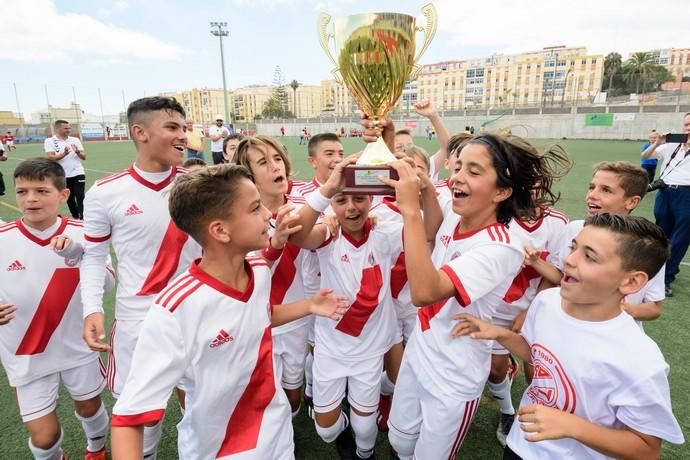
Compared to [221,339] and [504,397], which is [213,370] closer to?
[221,339]

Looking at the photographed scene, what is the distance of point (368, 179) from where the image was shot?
1866 millimetres

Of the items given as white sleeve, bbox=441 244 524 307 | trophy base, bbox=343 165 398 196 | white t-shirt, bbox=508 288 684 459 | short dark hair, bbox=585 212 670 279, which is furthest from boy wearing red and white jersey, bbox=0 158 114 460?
short dark hair, bbox=585 212 670 279

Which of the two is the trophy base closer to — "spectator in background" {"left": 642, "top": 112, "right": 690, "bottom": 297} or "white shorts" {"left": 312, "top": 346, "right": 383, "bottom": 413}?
"white shorts" {"left": 312, "top": 346, "right": 383, "bottom": 413}

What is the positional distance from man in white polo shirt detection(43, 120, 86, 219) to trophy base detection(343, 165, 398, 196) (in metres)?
7.81

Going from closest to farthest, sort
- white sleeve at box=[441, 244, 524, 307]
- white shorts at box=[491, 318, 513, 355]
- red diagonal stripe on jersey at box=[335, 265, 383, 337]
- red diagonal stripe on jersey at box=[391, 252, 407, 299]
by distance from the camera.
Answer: white sleeve at box=[441, 244, 524, 307], red diagonal stripe on jersey at box=[335, 265, 383, 337], white shorts at box=[491, 318, 513, 355], red diagonal stripe on jersey at box=[391, 252, 407, 299]

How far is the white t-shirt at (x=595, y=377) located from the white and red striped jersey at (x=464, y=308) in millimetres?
230

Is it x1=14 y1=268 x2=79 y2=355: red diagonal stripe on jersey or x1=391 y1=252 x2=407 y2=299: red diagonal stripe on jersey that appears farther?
x1=391 y1=252 x2=407 y2=299: red diagonal stripe on jersey

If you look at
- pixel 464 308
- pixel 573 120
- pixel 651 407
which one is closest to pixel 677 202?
pixel 464 308

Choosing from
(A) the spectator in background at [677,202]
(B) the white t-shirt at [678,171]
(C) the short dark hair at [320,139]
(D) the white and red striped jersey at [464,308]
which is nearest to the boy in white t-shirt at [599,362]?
(D) the white and red striped jersey at [464,308]

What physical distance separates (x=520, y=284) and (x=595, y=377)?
3.94 feet

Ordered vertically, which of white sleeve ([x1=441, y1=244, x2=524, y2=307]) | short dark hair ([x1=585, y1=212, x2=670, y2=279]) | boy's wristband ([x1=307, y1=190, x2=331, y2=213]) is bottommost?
white sleeve ([x1=441, y1=244, x2=524, y2=307])

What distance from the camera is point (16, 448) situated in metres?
2.61

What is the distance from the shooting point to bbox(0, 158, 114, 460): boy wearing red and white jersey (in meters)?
2.23

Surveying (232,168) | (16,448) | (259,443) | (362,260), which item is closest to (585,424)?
(259,443)
